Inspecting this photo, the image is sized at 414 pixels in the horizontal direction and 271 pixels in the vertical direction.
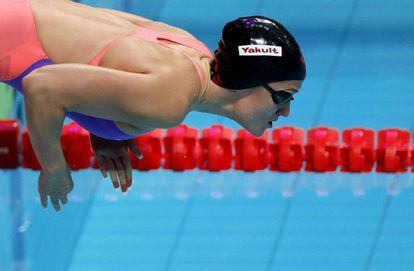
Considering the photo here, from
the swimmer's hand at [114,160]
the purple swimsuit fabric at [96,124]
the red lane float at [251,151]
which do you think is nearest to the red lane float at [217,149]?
the red lane float at [251,151]

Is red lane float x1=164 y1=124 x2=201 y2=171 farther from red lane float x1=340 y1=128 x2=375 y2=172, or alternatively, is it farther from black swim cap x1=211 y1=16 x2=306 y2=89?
black swim cap x1=211 y1=16 x2=306 y2=89

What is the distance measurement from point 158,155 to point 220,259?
1.62 feet

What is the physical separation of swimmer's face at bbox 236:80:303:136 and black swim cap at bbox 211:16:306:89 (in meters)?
0.02

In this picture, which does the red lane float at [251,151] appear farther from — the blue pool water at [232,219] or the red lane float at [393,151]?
the blue pool water at [232,219]

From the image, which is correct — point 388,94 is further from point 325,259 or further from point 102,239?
point 102,239

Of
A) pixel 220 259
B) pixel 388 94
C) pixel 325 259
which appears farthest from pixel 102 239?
pixel 388 94

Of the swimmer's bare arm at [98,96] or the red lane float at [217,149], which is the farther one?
the red lane float at [217,149]

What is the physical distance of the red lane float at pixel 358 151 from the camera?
3619mm

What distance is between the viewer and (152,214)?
387 centimetres

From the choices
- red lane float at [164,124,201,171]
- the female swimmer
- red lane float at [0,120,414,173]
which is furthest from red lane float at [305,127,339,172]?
the female swimmer

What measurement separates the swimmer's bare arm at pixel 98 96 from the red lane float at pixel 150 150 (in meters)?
1.28

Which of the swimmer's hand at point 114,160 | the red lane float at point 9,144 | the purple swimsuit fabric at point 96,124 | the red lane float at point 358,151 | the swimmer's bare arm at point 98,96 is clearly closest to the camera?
the swimmer's bare arm at point 98,96

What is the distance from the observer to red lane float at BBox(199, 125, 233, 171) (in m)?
3.56

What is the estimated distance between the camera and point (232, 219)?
3828mm
